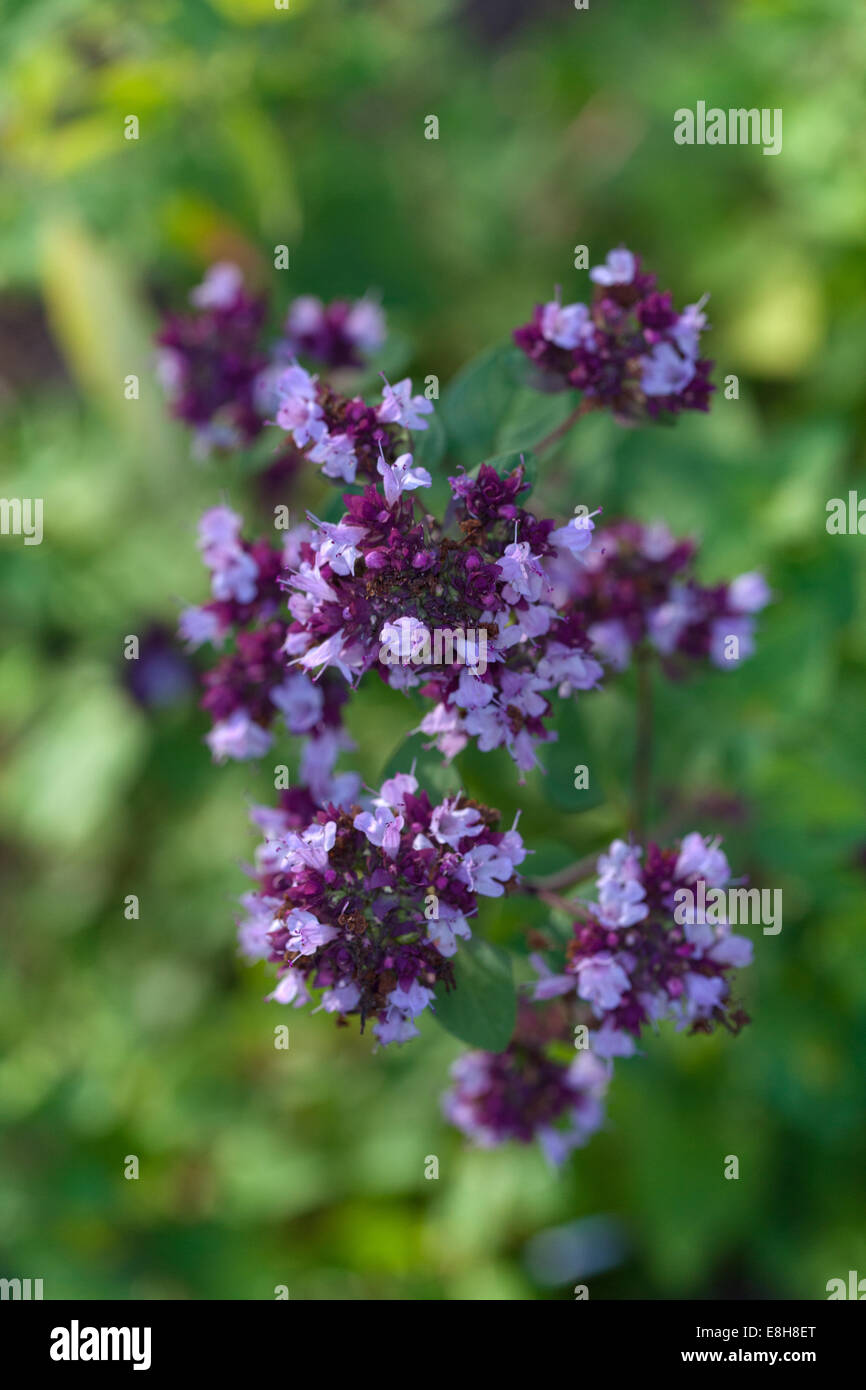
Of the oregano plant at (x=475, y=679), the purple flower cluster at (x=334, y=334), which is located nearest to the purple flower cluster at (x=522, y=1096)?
the oregano plant at (x=475, y=679)

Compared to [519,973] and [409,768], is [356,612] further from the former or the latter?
[519,973]

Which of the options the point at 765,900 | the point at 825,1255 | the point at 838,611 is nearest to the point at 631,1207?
the point at 825,1255

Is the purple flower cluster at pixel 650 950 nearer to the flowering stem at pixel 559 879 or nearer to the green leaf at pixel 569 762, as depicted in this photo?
the flowering stem at pixel 559 879

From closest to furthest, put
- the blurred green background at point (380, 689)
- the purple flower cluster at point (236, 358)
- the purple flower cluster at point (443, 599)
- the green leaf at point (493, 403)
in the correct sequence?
the purple flower cluster at point (443, 599)
the green leaf at point (493, 403)
the purple flower cluster at point (236, 358)
the blurred green background at point (380, 689)

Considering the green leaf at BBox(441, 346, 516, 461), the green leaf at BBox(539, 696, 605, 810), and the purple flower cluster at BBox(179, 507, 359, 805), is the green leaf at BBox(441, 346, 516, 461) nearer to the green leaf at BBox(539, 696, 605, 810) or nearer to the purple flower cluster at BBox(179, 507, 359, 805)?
the purple flower cluster at BBox(179, 507, 359, 805)

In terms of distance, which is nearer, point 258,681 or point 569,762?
point 258,681

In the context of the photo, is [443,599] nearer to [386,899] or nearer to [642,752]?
[386,899]

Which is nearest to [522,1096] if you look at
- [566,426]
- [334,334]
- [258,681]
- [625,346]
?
[258,681]

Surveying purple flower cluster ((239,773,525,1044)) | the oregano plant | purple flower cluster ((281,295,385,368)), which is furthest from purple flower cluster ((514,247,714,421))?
purple flower cluster ((239,773,525,1044))
